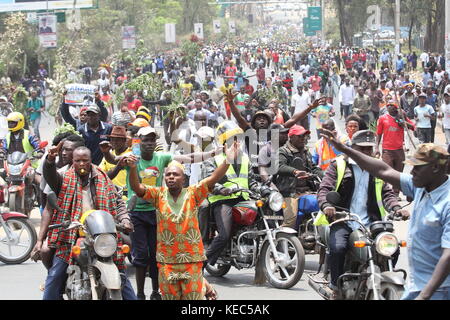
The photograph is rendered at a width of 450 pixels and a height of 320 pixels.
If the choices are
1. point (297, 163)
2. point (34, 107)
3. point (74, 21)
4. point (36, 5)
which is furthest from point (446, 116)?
point (36, 5)

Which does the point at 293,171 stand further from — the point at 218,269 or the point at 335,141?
the point at 335,141

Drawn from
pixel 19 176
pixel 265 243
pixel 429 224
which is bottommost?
pixel 265 243

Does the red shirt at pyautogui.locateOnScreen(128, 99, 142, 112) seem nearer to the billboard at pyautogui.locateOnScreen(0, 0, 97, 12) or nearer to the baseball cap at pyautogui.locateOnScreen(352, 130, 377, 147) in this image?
the baseball cap at pyautogui.locateOnScreen(352, 130, 377, 147)

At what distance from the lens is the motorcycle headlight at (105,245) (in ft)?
22.8

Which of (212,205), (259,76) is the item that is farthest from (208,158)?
(259,76)

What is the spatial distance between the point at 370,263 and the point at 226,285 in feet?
10.3

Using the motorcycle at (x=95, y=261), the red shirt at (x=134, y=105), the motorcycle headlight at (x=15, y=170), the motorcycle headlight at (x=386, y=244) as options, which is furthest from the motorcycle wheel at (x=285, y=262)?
the red shirt at (x=134, y=105)

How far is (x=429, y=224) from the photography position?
5816 millimetres

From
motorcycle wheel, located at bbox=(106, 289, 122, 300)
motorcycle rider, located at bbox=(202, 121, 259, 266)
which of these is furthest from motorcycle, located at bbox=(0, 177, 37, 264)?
motorcycle wheel, located at bbox=(106, 289, 122, 300)

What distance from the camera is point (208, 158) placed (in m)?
9.80

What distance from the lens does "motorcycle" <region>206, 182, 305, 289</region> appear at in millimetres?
10000

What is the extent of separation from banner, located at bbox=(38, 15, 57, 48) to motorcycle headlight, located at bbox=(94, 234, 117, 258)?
3922cm

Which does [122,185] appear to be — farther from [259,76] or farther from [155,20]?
[155,20]

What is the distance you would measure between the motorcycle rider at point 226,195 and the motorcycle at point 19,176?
435cm
